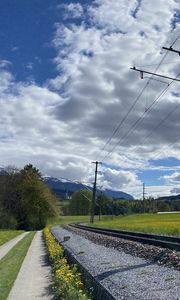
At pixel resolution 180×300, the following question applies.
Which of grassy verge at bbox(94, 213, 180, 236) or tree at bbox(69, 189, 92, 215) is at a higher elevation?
tree at bbox(69, 189, 92, 215)

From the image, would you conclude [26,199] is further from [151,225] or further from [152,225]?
[152,225]

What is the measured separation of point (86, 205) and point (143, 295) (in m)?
168

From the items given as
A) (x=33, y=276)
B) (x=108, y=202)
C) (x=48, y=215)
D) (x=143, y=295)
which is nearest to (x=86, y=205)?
(x=108, y=202)

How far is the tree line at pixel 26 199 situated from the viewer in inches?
3260

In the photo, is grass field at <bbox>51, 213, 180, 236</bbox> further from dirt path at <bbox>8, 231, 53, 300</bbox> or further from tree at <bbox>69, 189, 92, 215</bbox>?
tree at <bbox>69, 189, 92, 215</bbox>

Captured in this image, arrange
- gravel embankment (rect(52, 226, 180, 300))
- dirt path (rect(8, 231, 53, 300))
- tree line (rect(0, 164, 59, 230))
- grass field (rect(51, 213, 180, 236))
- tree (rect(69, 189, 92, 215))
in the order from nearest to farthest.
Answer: gravel embankment (rect(52, 226, 180, 300))
dirt path (rect(8, 231, 53, 300))
grass field (rect(51, 213, 180, 236))
tree line (rect(0, 164, 59, 230))
tree (rect(69, 189, 92, 215))

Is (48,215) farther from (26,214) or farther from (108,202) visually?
(108,202)

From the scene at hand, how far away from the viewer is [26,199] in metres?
85.2

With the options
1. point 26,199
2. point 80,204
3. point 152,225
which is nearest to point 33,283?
point 152,225

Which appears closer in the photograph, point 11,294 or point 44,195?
point 11,294

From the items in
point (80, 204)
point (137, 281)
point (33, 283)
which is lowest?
point (33, 283)

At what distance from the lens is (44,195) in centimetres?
8750

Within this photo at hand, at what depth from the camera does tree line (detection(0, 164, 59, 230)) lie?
82812 millimetres

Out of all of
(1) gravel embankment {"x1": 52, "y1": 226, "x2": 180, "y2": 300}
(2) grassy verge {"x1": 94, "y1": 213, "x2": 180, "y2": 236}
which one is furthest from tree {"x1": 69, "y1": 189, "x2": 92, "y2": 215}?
(1) gravel embankment {"x1": 52, "y1": 226, "x2": 180, "y2": 300}
